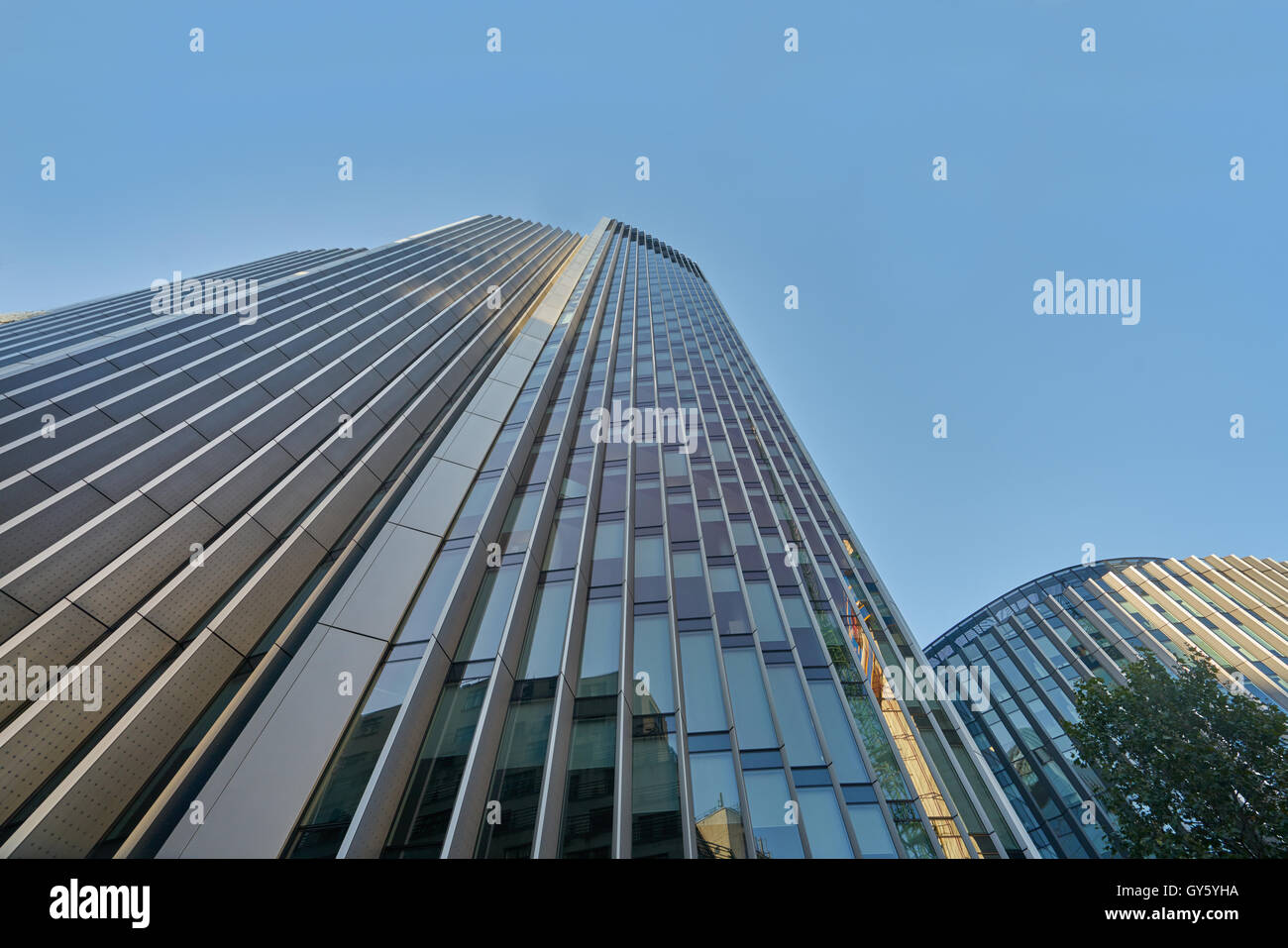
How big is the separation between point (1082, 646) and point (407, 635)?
36.7 meters

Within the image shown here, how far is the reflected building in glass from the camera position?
77.3 ft

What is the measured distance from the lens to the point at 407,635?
10.2m

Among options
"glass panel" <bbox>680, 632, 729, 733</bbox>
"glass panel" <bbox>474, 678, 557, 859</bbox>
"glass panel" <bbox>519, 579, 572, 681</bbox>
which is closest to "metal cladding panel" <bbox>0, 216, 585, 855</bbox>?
"glass panel" <bbox>519, 579, 572, 681</bbox>

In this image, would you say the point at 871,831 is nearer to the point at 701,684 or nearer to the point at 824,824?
the point at 824,824

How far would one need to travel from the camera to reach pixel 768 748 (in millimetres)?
10508

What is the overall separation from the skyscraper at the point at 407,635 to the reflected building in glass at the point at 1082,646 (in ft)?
41.7

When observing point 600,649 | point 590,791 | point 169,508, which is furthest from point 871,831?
point 169,508

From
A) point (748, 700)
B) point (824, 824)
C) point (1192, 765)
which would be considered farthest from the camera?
point (1192, 765)

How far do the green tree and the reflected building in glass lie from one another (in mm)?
8968

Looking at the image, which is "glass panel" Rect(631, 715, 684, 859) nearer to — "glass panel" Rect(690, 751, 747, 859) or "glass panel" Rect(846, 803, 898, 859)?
"glass panel" Rect(690, 751, 747, 859)
